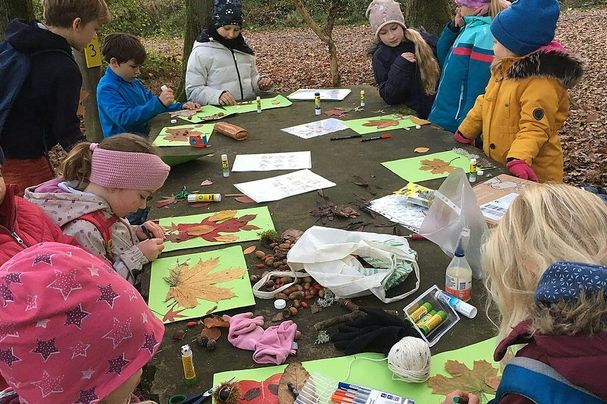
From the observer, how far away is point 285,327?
184 centimetres

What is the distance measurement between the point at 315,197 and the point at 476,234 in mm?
981

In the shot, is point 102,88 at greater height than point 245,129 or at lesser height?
greater

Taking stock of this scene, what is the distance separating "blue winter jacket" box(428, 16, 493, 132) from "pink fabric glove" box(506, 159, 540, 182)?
110 centimetres

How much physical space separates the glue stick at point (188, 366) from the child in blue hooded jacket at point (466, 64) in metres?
2.96

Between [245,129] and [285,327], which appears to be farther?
[245,129]

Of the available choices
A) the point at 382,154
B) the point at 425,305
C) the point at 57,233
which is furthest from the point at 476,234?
the point at 57,233

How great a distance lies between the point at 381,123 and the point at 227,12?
1758mm

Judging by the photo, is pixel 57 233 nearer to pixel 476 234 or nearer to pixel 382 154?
pixel 476 234

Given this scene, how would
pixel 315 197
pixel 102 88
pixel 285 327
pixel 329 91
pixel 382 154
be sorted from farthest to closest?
pixel 329 91 → pixel 102 88 → pixel 382 154 → pixel 315 197 → pixel 285 327

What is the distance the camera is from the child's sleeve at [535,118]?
9.84 ft

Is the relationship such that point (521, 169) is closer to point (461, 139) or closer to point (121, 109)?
point (461, 139)

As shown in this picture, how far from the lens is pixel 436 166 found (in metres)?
3.13

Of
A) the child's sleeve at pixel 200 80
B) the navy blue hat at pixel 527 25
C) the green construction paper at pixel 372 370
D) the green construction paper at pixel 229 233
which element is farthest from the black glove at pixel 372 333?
the child's sleeve at pixel 200 80

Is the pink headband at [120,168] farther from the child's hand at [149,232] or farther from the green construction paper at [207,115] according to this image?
the green construction paper at [207,115]
